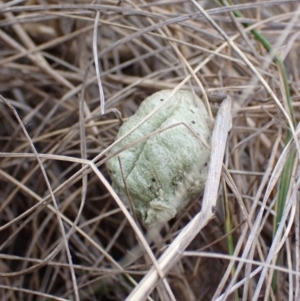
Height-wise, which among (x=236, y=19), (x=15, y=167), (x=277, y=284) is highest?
(x=236, y=19)

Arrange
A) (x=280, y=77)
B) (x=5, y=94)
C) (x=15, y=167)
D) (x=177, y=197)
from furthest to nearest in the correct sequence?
(x=5, y=94) → (x=15, y=167) → (x=280, y=77) → (x=177, y=197)

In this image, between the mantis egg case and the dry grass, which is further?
the dry grass

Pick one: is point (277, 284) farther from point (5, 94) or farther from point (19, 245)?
point (5, 94)

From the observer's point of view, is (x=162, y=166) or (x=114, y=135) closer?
(x=162, y=166)

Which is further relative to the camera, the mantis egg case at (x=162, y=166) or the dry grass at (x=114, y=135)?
the dry grass at (x=114, y=135)

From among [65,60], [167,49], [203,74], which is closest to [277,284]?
[203,74]
